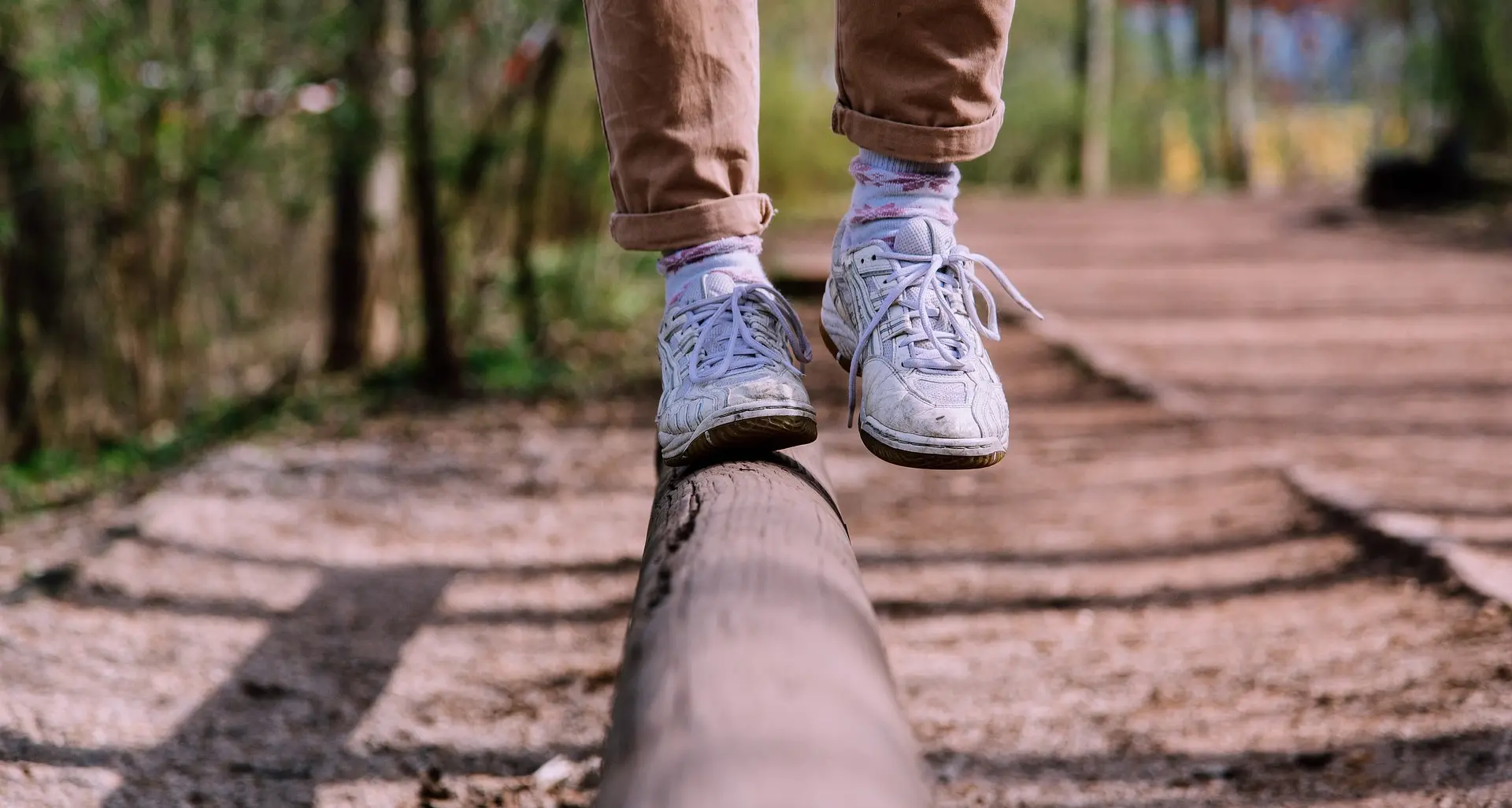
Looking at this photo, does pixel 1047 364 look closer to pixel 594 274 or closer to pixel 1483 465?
pixel 1483 465

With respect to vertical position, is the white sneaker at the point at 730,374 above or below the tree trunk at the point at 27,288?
above

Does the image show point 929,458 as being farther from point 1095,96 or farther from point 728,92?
point 1095,96

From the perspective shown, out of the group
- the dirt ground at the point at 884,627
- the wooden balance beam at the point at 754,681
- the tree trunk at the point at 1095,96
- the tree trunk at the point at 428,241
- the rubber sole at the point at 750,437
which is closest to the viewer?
the wooden balance beam at the point at 754,681

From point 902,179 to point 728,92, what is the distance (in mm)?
221

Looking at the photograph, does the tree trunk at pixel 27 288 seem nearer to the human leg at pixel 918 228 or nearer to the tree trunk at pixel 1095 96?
the human leg at pixel 918 228

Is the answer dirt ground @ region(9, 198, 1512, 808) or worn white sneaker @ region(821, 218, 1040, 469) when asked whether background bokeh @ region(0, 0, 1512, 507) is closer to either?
dirt ground @ region(9, 198, 1512, 808)

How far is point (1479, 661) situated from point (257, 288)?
5895 millimetres

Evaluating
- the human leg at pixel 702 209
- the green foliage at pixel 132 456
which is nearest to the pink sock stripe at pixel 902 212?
the human leg at pixel 702 209

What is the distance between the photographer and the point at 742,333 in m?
1.45

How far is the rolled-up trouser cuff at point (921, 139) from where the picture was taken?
→ 147cm

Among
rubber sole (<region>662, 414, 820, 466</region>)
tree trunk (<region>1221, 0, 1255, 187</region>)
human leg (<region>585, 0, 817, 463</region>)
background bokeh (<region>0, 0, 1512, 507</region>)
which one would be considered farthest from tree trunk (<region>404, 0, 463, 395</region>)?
tree trunk (<region>1221, 0, 1255, 187</region>)

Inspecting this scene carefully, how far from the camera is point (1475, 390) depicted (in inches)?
161

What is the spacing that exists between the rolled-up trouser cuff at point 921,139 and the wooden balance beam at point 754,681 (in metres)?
0.50

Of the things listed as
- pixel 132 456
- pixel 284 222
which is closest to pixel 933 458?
pixel 132 456
